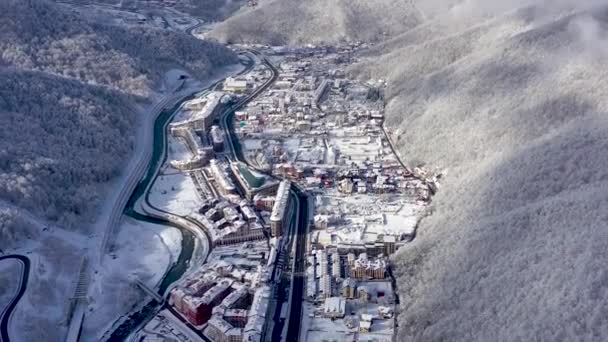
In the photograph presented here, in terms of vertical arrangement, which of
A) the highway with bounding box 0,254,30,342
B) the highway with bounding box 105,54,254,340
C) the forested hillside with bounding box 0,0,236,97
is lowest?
the highway with bounding box 0,254,30,342

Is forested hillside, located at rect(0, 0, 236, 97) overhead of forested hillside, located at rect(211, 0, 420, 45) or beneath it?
beneath

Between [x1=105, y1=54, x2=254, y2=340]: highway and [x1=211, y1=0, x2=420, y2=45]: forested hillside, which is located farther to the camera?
[x1=211, y1=0, x2=420, y2=45]: forested hillside

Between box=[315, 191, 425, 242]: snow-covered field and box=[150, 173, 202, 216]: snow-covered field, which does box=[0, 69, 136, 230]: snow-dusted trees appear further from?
box=[315, 191, 425, 242]: snow-covered field

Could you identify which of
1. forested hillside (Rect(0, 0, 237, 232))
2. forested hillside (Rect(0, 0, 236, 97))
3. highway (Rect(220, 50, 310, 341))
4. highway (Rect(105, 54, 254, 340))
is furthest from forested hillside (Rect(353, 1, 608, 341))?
forested hillside (Rect(0, 0, 236, 97))

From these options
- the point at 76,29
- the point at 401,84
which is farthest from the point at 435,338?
the point at 76,29

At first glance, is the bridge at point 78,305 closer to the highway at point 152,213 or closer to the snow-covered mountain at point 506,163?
the highway at point 152,213

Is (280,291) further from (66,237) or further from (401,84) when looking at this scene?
(401,84)
